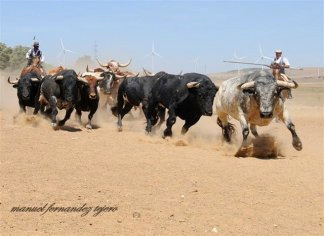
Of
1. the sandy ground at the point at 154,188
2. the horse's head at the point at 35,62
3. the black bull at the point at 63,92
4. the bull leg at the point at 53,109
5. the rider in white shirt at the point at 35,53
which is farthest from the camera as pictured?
the rider in white shirt at the point at 35,53

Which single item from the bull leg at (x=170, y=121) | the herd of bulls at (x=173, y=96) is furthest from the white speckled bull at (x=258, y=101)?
the bull leg at (x=170, y=121)

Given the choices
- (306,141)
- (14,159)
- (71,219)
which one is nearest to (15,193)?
(71,219)

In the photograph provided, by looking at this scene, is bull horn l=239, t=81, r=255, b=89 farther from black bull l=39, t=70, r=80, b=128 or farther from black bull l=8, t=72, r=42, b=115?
black bull l=8, t=72, r=42, b=115

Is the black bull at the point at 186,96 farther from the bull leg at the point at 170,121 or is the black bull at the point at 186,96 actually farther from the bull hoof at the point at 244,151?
the bull hoof at the point at 244,151

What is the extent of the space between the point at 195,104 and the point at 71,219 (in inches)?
271

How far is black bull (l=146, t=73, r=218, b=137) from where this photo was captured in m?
12.2

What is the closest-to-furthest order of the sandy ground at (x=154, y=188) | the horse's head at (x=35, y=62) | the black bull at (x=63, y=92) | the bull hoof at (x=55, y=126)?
the sandy ground at (x=154, y=188), the bull hoof at (x=55, y=126), the black bull at (x=63, y=92), the horse's head at (x=35, y=62)

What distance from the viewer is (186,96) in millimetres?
12492

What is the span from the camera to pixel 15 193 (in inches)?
271

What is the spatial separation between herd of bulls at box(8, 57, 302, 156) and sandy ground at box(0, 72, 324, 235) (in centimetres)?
84

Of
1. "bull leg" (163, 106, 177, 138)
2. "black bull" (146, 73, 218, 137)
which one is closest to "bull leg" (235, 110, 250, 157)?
"black bull" (146, 73, 218, 137)

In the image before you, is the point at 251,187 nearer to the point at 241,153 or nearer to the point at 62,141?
the point at 241,153

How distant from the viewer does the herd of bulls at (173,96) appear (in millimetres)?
10492

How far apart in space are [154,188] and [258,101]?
3697 millimetres
